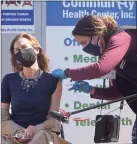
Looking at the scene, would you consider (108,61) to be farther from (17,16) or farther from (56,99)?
(17,16)

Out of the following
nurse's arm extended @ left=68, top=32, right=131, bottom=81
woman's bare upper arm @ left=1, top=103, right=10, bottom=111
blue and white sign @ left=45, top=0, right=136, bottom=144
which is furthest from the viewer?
blue and white sign @ left=45, top=0, right=136, bottom=144

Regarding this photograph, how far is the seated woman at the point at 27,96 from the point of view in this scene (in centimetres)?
309

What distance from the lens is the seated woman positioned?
10.1ft

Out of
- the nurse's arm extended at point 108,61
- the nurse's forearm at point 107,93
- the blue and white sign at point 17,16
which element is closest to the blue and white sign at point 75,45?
the blue and white sign at point 17,16

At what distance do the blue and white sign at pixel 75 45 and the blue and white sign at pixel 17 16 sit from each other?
173mm

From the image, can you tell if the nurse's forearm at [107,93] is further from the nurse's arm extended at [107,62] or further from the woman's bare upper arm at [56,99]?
the nurse's arm extended at [107,62]

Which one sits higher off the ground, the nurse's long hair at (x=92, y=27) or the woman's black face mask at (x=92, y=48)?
the nurse's long hair at (x=92, y=27)

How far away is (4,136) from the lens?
3137 millimetres

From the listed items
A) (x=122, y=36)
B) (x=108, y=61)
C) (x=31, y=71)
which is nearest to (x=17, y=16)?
(x=31, y=71)

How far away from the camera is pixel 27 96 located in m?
3.12

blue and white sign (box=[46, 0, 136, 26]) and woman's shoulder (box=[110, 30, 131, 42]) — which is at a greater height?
blue and white sign (box=[46, 0, 136, 26])

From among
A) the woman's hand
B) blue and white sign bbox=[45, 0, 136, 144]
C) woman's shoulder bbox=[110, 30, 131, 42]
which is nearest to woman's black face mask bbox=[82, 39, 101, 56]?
woman's shoulder bbox=[110, 30, 131, 42]

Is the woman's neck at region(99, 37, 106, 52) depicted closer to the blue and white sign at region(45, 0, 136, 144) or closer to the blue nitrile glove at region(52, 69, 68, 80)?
the blue nitrile glove at region(52, 69, 68, 80)

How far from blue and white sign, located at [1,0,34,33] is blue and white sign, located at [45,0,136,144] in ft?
0.57
